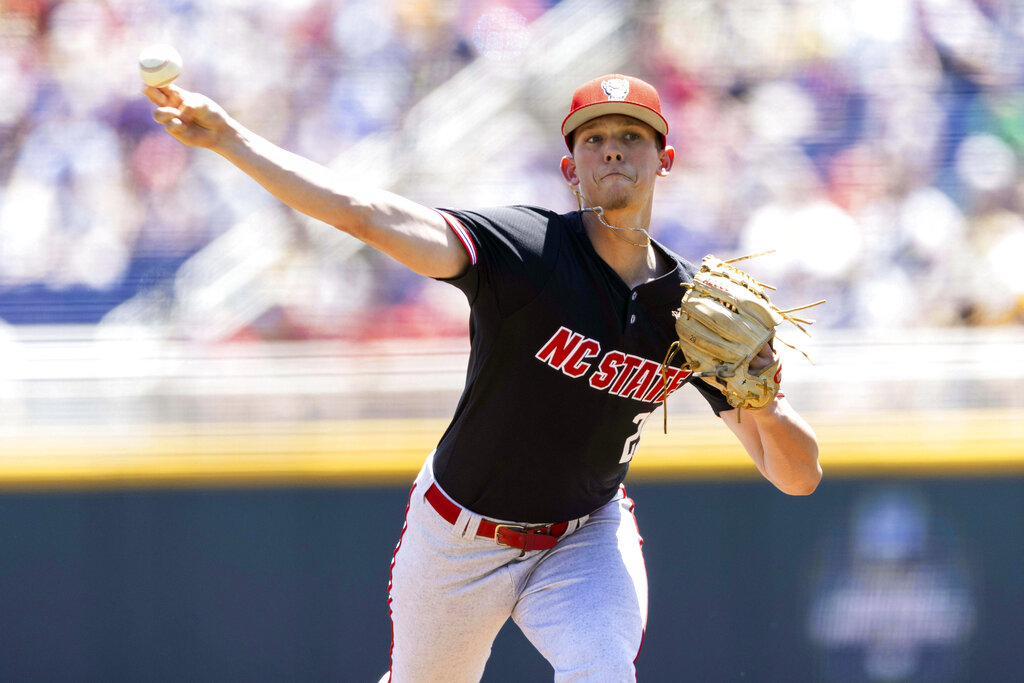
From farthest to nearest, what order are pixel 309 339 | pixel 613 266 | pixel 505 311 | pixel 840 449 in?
1. pixel 309 339
2. pixel 840 449
3. pixel 613 266
4. pixel 505 311

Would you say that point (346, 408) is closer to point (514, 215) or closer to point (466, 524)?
point (466, 524)

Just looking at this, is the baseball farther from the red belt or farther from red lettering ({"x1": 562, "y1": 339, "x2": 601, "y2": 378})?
the red belt

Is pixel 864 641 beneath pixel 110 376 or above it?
beneath

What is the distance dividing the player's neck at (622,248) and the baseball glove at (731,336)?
214 mm

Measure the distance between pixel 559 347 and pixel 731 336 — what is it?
0.36m

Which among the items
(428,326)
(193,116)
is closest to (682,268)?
(193,116)

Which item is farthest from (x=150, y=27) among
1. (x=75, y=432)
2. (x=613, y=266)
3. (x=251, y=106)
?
(x=613, y=266)

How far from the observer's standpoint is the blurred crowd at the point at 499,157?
152 inches

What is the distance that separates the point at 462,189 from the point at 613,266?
1.95 metres

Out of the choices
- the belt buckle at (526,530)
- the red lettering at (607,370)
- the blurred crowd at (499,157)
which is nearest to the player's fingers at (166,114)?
the red lettering at (607,370)

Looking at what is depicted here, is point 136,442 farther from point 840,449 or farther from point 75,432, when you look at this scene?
point 840,449

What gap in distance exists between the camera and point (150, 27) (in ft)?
13.9

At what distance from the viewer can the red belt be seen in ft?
7.34

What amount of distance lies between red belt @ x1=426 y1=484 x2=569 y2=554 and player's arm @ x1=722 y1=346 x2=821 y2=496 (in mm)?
488
